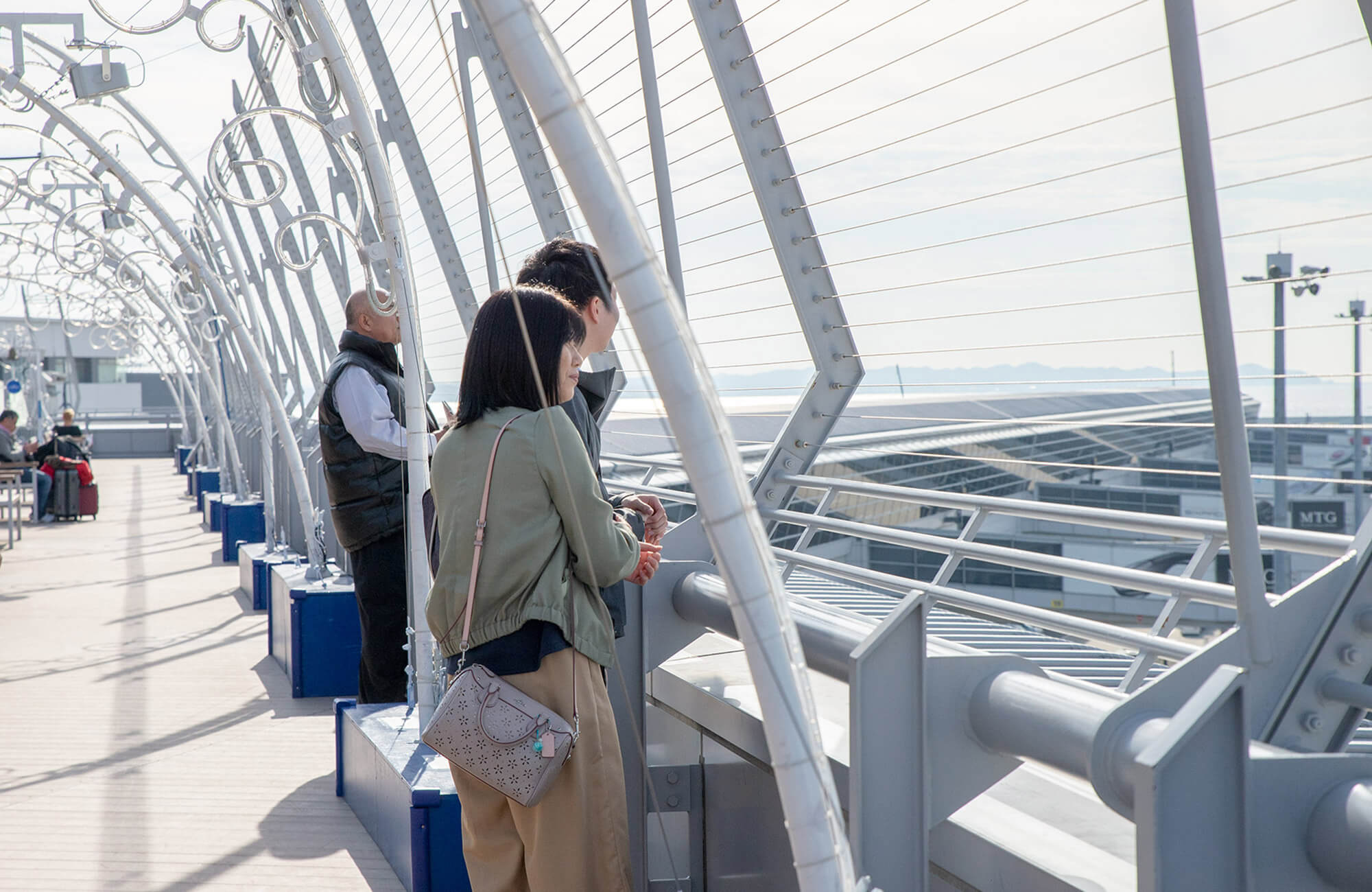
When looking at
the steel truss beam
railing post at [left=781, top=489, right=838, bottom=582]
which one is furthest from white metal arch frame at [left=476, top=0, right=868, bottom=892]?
the steel truss beam

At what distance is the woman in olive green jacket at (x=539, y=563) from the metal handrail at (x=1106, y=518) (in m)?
0.95

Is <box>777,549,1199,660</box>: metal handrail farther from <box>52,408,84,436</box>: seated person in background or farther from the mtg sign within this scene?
<box>52,408,84,436</box>: seated person in background

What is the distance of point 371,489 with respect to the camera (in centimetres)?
435

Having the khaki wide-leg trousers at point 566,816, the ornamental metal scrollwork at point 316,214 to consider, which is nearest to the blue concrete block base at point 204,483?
the ornamental metal scrollwork at point 316,214

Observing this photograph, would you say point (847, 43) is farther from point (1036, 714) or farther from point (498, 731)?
point (1036, 714)

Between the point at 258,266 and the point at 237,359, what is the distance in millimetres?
3536

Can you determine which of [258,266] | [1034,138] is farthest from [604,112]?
[258,266]

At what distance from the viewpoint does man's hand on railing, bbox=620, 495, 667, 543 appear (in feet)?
7.92

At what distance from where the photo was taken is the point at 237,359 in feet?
59.8

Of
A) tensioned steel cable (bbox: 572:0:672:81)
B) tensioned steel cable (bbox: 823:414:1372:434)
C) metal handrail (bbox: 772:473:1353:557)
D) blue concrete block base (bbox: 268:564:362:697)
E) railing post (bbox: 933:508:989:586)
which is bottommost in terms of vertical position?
blue concrete block base (bbox: 268:564:362:697)

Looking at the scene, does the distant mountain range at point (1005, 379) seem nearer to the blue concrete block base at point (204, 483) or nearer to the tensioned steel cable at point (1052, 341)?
the tensioned steel cable at point (1052, 341)

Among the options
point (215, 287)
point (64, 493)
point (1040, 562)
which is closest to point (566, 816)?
point (1040, 562)

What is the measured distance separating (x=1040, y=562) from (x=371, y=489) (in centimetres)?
265

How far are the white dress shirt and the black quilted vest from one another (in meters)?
0.05
